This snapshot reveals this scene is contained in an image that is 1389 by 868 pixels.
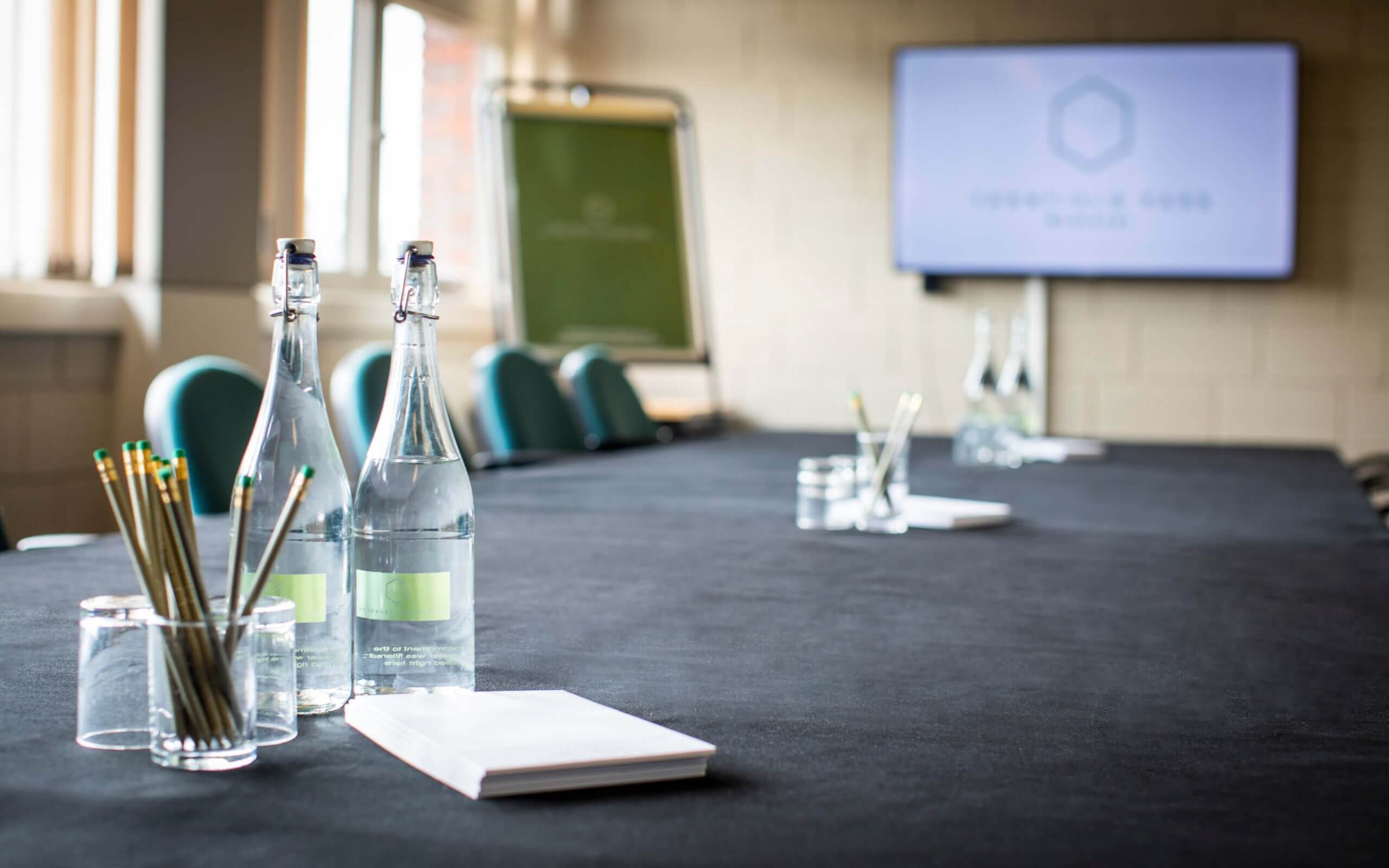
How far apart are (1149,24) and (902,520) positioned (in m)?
4.63

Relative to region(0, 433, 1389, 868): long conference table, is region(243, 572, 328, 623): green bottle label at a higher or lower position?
higher

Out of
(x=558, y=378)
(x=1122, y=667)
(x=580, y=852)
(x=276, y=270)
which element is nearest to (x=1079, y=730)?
(x=1122, y=667)

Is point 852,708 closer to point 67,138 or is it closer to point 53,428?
point 53,428

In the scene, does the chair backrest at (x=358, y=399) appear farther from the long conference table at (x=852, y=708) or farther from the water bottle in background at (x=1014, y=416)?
the water bottle in background at (x=1014, y=416)

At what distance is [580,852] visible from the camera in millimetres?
627

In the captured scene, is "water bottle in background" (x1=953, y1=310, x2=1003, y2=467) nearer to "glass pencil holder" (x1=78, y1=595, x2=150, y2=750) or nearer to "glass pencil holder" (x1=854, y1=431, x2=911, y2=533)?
"glass pencil holder" (x1=854, y1=431, x2=911, y2=533)

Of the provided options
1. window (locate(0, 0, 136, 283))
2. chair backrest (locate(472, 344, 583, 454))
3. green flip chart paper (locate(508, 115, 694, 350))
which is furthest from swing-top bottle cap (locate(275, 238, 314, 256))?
green flip chart paper (locate(508, 115, 694, 350))

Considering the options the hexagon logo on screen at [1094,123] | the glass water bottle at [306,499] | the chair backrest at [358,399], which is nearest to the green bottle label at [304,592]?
the glass water bottle at [306,499]

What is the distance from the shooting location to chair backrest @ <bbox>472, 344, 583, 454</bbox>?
3703 millimetres

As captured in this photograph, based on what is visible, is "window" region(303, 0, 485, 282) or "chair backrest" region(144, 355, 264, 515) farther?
"window" region(303, 0, 485, 282)

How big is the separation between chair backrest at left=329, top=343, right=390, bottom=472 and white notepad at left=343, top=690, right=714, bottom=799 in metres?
1.98

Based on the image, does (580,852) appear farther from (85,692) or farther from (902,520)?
(902,520)

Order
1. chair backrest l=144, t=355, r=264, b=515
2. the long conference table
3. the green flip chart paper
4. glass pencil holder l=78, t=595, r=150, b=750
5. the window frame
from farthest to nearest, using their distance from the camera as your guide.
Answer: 1. the green flip chart paper
2. the window frame
3. chair backrest l=144, t=355, r=264, b=515
4. glass pencil holder l=78, t=595, r=150, b=750
5. the long conference table

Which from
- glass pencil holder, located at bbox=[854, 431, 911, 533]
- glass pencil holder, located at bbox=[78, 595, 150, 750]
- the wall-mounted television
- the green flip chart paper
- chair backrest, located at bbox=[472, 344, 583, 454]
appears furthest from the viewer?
the wall-mounted television
